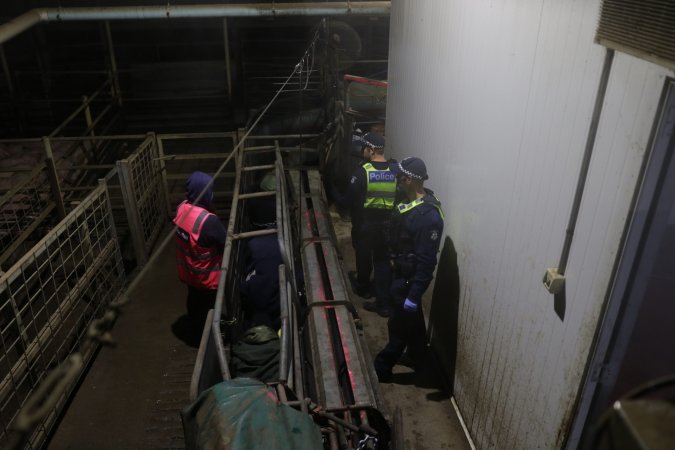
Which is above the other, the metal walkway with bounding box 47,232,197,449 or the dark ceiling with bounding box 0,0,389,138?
the dark ceiling with bounding box 0,0,389,138

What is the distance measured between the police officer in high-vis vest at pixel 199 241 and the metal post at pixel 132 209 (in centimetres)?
178

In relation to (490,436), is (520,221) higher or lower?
higher

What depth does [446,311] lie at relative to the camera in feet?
16.1

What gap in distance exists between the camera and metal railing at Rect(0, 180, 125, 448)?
385cm

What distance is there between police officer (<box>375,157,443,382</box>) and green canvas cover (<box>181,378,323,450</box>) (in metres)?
2.53

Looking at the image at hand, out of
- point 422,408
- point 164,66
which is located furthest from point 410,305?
point 164,66

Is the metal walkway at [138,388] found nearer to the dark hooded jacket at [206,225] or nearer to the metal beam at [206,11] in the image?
the dark hooded jacket at [206,225]

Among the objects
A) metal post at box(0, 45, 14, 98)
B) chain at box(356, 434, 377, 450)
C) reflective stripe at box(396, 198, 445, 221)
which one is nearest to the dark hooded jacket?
reflective stripe at box(396, 198, 445, 221)

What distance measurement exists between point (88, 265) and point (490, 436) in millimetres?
4607

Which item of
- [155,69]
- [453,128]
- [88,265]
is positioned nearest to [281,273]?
[453,128]

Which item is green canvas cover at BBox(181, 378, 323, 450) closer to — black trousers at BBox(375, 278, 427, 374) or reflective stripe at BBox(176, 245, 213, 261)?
reflective stripe at BBox(176, 245, 213, 261)

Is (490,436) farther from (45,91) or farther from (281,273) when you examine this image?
(45,91)

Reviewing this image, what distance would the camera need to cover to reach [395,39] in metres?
6.85

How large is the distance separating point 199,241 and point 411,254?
203 centimetres
